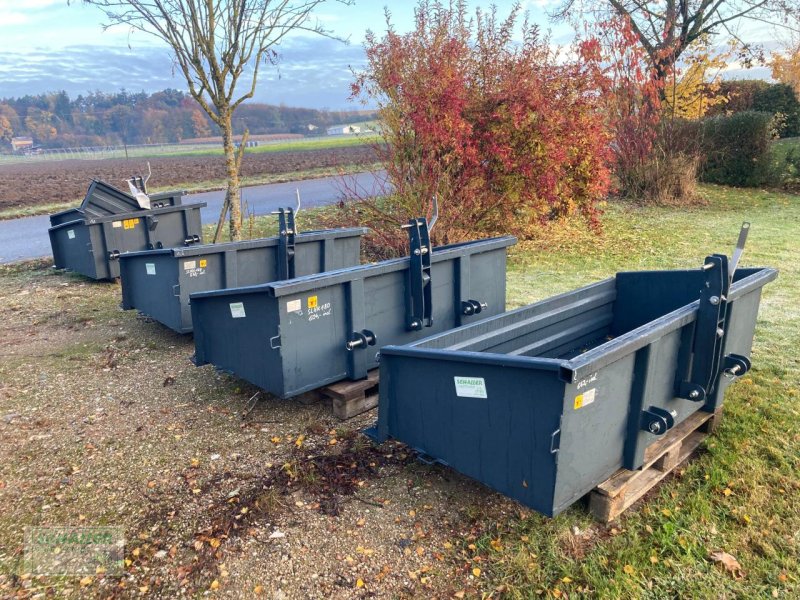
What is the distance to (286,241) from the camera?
18.9ft

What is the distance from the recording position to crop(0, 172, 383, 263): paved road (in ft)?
37.6

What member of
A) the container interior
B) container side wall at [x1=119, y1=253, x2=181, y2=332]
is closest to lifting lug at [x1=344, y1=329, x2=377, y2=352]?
the container interior

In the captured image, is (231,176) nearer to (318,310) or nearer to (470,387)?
(318,310)

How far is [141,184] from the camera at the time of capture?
888cm

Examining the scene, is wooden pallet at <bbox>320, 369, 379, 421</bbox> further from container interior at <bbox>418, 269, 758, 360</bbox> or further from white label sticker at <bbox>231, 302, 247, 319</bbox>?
container interior at <bbox>418, 269, 758, 360</bbox>

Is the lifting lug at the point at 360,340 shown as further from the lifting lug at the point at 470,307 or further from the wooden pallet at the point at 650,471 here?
the wooden pallet at the point at 650,471

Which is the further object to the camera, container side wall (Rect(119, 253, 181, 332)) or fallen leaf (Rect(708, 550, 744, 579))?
container side wall (Rect(119, 253, 181, 332))

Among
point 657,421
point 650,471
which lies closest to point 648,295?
point 650,471

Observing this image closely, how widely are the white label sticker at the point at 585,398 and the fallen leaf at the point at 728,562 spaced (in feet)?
3.24

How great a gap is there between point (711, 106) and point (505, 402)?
901 inches

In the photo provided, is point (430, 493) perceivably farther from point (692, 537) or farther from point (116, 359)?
point (116, 359)

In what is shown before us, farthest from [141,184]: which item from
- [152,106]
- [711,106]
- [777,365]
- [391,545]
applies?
[152,106]

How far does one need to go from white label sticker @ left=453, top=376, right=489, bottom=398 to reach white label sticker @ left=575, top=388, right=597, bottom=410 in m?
0.46

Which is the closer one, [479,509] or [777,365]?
[479,509]
